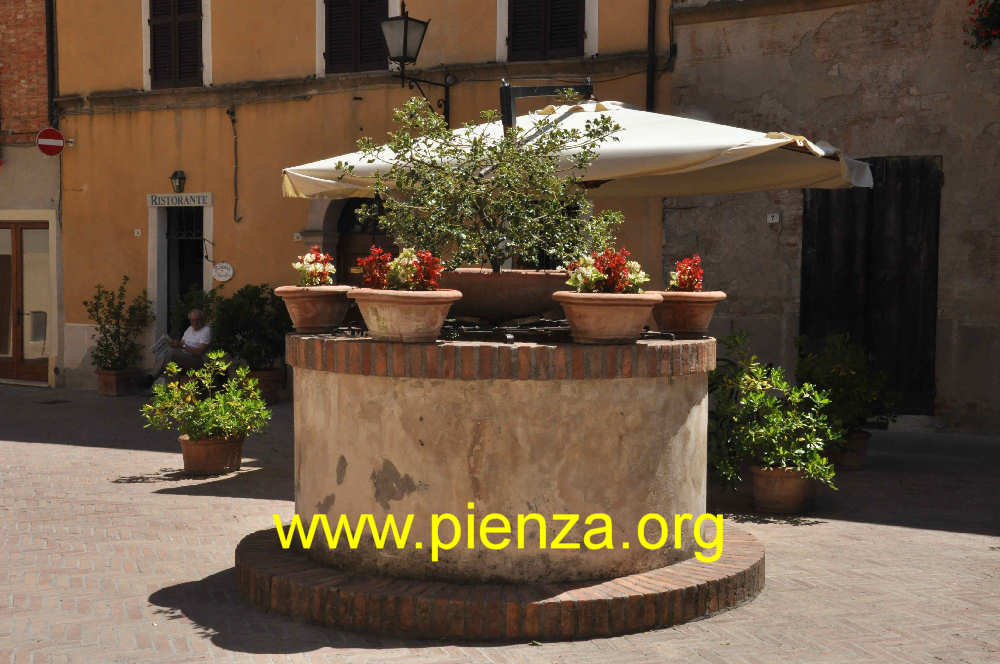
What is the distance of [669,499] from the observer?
4570 mm

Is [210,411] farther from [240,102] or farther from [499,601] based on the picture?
[240,102]

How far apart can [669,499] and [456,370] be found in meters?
1.13

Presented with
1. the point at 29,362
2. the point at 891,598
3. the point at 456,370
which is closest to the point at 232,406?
the point at 456,370

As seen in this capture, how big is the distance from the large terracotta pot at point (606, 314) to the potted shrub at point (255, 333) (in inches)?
348

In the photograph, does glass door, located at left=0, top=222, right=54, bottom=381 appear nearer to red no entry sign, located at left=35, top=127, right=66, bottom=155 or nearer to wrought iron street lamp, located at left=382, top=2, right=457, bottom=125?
red no entry sign, located at left=35, top=127, right=66, bottom=155

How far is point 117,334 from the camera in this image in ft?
47.0

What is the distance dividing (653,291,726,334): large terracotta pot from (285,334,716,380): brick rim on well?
25.6 inches

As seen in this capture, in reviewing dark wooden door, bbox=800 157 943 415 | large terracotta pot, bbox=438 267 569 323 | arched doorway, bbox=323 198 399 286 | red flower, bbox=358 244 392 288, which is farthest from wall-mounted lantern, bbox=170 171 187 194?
red flower, bbox=358 244 392 288

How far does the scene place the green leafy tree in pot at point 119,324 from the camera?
1424 cm

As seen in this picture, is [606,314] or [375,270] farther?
[375,270]

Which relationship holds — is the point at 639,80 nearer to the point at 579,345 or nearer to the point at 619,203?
the point at 619,203

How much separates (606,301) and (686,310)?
999 mm

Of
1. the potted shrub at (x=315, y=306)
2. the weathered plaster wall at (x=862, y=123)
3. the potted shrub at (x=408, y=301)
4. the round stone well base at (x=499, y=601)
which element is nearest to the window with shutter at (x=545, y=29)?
the weathered plaster wall at (x=862, y=123)

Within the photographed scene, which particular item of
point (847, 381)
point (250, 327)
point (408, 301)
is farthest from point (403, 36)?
point (408, 301)
